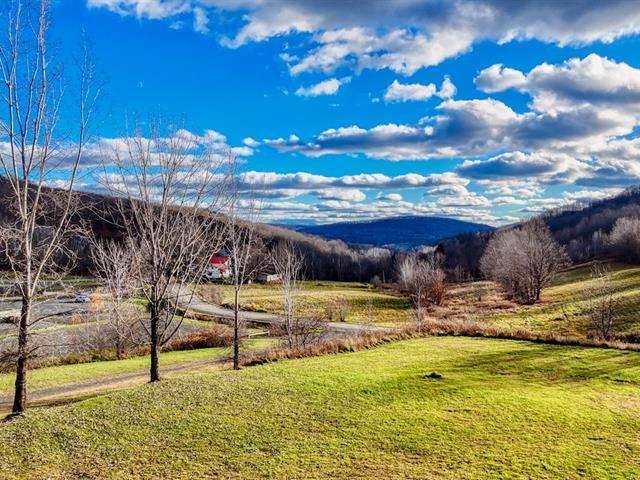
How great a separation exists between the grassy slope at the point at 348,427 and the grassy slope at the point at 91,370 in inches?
444

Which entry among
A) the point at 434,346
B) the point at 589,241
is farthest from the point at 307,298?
the point at 589,241

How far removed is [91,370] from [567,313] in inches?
1511

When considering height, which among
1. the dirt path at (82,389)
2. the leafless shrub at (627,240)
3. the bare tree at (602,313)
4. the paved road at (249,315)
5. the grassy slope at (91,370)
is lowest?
the paved road at (249,315)

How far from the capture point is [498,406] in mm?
8484

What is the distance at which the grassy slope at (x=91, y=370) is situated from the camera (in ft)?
61.1

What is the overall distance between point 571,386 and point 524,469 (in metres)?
5.20

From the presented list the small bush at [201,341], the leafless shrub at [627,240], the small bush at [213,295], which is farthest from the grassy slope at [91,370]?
the leafless shrub at [627,240]

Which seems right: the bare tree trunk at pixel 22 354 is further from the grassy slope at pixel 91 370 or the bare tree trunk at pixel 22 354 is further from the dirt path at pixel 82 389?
the grassy slope at pixel 91 370

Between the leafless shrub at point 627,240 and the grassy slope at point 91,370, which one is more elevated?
the leafless shrub at point 627,240

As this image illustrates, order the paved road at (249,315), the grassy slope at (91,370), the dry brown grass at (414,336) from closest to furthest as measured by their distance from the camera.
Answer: the dry brown grass at (414,336)
the grassy slope at (91,370)
the paved road at (249,315)

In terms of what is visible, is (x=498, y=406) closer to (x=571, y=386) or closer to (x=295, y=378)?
(x=571, y=386)

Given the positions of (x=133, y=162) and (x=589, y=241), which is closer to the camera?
(x=133, y=162)

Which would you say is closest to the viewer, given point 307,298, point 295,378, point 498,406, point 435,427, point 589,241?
point 435,427

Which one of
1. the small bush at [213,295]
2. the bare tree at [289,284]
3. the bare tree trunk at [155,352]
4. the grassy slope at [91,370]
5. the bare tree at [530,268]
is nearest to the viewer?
the bare tree trunk at [155,352]
